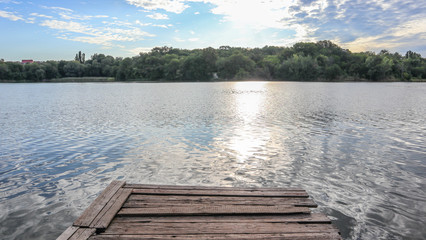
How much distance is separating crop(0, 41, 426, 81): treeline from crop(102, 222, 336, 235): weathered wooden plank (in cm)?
15406

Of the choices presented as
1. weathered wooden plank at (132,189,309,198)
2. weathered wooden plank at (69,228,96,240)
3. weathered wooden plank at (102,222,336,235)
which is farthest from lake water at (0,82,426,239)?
weathered wooden plank at (69,228,96,240)

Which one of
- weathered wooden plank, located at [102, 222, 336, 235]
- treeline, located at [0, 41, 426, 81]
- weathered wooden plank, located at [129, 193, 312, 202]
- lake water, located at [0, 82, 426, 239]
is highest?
treeline, located at [0, 41, 426, 81]

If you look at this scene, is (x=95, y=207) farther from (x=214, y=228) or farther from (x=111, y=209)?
(x=214, y=228)

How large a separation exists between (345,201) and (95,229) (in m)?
6.39

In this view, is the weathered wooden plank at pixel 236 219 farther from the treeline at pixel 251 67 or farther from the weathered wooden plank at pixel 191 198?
the treeline at pixel 251 67

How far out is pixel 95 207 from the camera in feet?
16.3

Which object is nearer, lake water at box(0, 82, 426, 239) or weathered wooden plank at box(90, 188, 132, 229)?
weathered wooden plank at box(90, 188, 132, 229)

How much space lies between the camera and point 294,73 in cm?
15325

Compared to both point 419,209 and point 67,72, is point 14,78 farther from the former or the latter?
point 419,209

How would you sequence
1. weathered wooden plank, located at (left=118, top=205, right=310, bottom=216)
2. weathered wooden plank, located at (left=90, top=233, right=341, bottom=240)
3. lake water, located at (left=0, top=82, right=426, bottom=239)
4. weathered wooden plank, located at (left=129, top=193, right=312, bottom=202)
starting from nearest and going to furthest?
weathered wooden plank, located at (left=90, top=233, right=341, bottom=240), weathered wooden plank, located at (left=118, top=205, right=310, bottom=216), weathered wooden plank, located at (left=129, top=193, right=312, bottom=202), lake water, located at (left=0, top=82, right=426, bottom=239)

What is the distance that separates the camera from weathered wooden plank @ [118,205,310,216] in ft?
15.7

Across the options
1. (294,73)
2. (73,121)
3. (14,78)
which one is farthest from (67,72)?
(73,121)

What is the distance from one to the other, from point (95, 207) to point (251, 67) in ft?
554

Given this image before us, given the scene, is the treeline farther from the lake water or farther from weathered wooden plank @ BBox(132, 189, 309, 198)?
weathered wooden plank @ BBox(132, 189, 309, 198)
